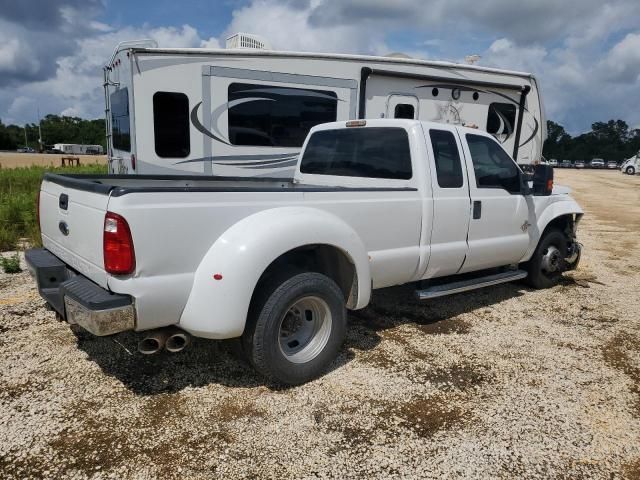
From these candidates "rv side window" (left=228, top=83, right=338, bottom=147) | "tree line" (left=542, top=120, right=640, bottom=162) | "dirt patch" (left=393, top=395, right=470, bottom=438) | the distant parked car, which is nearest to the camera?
"dirt patch" (left=393, top=395, right=470, bottom=438)

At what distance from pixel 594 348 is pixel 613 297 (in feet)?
6.43

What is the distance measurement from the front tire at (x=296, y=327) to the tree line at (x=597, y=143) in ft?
372

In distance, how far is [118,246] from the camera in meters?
2.70

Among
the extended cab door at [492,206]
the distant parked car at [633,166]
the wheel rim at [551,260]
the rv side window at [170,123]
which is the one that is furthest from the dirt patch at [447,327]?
the distant parked car at [633,166]

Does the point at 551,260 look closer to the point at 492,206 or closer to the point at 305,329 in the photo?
the point at 492,206

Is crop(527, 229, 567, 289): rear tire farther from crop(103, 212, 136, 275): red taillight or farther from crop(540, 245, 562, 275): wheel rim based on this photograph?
crop(103, 212, 136, 275): red taillight

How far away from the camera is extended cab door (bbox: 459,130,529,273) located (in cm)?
469

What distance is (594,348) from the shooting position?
4340 mm

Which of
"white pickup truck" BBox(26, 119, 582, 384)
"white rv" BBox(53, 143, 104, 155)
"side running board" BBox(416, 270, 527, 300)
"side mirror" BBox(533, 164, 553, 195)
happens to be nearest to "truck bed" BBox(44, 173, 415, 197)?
"white pickup truck" BBox(26, 119, 582, 384)

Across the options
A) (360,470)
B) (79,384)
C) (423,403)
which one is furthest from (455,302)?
(79,384)

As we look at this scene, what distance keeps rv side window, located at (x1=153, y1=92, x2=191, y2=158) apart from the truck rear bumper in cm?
436

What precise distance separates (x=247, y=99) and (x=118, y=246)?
5525 mm

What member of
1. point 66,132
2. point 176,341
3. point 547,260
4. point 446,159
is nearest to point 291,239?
point 176,341

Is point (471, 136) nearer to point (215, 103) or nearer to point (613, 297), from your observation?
point (613, 297)
